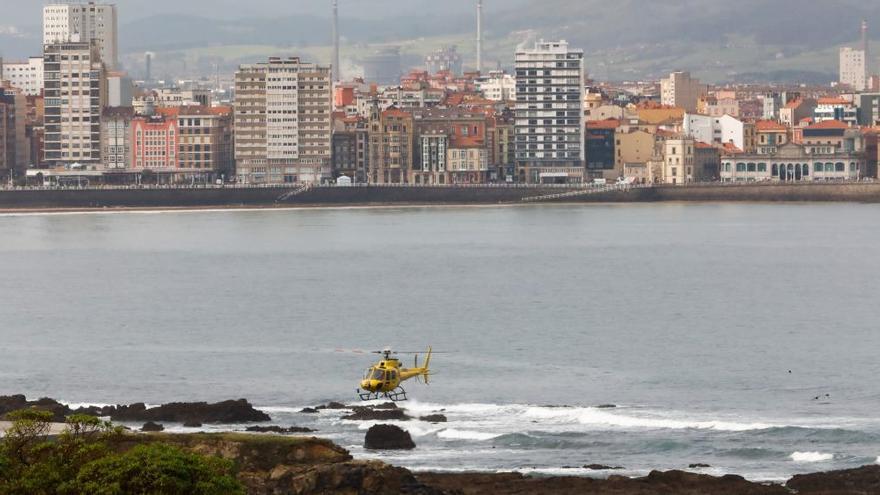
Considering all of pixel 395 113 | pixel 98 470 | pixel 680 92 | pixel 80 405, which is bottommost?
pixel 80 405

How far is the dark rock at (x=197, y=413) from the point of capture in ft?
136

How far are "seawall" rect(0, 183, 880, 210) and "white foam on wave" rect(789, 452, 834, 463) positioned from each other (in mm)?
105973

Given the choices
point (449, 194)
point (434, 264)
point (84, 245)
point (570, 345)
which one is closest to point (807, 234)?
point (434, 264)

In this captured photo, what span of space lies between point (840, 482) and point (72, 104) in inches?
4823

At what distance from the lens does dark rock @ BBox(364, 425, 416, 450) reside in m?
38.8

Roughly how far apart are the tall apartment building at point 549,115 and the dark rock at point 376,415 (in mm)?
108440

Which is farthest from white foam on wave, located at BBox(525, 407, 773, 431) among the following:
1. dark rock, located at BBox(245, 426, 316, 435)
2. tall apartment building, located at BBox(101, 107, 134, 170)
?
tall apartment building, located at BBox(101, 107, 134, 170)

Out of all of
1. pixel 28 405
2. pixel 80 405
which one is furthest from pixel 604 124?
pixel 28 405

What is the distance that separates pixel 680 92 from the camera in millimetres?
194125

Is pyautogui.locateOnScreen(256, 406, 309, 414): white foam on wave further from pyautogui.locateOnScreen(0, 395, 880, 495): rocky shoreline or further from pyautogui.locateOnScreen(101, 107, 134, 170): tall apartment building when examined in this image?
pyautogui.locateOnScreen(101, 107, 134, 170): tall apartment building

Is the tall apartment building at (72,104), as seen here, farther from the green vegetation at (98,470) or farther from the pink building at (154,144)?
the green vegetation at (98,470)

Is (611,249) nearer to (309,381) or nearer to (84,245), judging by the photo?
(84,245)

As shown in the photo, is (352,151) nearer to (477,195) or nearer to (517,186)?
(477,195)

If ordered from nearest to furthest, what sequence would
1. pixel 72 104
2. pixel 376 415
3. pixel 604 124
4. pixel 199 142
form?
pixel 376 415 → pixel 72 104 → pixel 199 142 → pixel 604 124
